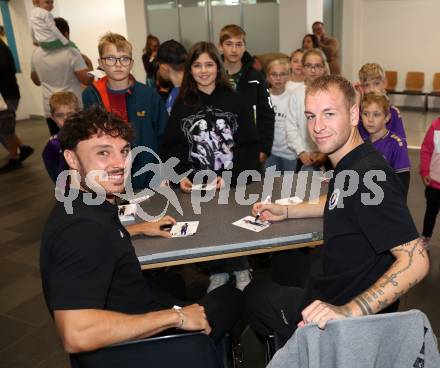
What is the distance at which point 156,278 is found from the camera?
7.77ft

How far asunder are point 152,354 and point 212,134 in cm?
176

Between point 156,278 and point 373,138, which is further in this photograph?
point 373,138

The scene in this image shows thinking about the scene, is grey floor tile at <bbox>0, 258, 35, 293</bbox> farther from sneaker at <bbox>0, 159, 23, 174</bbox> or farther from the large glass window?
the large glass window

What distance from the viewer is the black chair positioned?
1.49m

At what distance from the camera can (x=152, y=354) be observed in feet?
4.92

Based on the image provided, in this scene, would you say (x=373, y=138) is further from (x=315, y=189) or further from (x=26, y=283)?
(x=26, y=283)

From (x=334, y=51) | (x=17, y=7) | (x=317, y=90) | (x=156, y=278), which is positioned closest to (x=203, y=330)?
(x=156, y=278)

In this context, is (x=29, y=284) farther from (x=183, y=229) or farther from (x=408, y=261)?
(x=408, y=261)

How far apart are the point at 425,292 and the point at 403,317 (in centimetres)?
219

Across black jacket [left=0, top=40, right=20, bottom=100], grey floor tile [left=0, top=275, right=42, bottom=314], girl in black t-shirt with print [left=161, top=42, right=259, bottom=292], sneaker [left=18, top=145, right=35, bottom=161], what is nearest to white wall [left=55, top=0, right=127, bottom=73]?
black jacket [left=0, top=40, right=20, bottom=100]

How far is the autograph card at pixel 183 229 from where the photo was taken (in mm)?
2281

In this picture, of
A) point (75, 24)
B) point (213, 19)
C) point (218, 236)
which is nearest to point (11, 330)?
point (218, 236)

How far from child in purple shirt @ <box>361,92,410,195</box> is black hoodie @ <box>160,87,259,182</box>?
90 cm

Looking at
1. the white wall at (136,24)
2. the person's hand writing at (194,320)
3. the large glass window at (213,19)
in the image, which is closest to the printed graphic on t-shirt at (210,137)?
the person's hand writing at (194,320)
